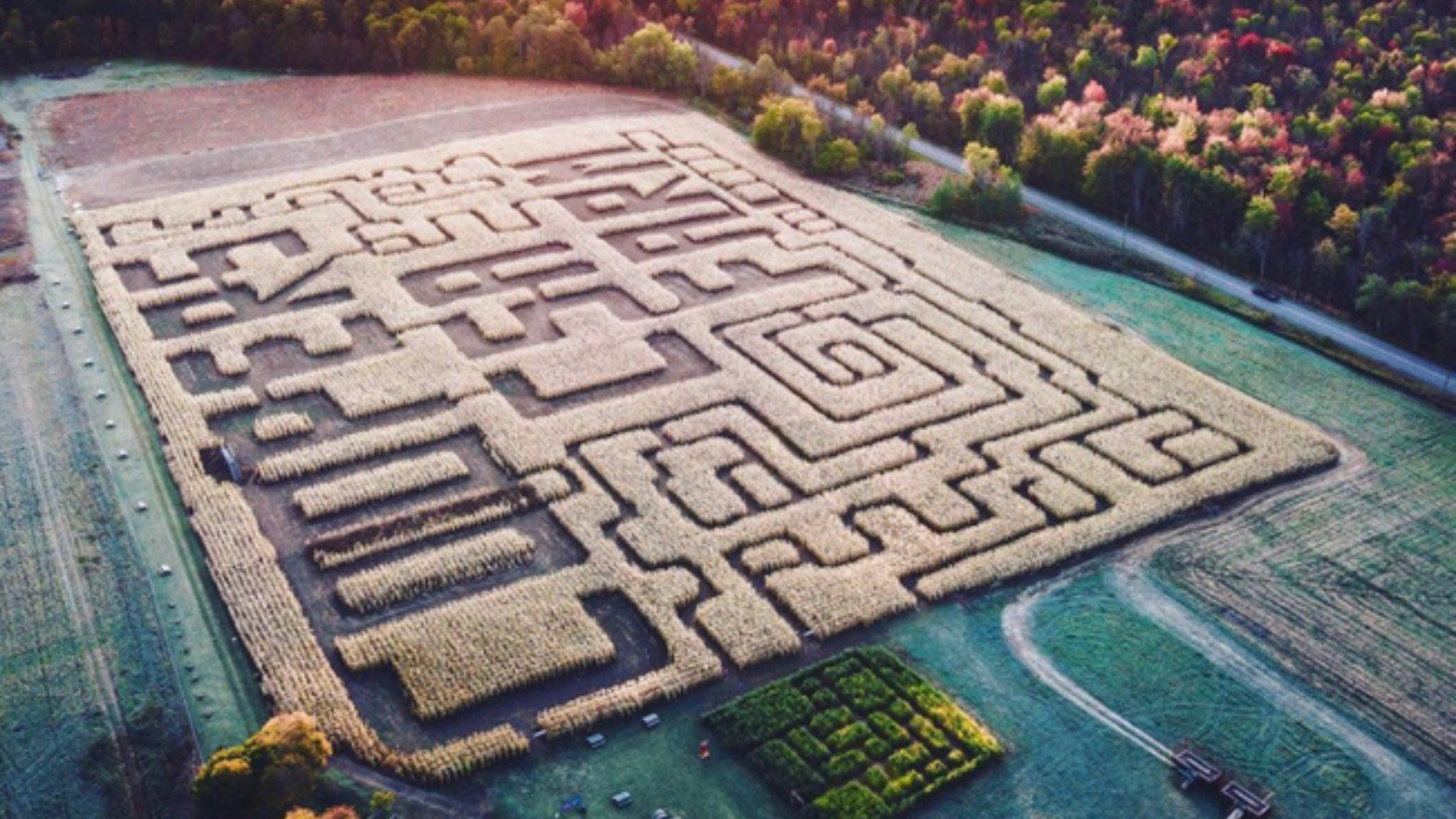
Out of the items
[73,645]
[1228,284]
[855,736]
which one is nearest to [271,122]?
[73,645]

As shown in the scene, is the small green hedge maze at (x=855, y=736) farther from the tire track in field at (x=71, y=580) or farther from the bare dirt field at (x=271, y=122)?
the bare dirt field at (x=271, y=122)

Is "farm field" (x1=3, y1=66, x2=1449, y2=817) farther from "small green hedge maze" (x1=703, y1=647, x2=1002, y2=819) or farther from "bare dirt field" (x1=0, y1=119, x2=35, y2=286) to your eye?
"bare dirt field" (x1=0, y1=119, x2=35, y2=286)

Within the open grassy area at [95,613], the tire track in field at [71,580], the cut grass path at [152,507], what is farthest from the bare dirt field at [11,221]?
the tire track in field at [71,580]

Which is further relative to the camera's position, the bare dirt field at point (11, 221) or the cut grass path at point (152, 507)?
the bare dirt field at point (11, 221)

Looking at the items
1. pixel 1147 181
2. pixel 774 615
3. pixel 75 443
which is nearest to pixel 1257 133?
pixel 1147 181

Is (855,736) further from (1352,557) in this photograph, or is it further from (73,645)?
(73,645)

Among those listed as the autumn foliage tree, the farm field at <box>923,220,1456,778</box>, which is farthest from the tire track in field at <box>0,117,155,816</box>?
the farm field at <box>923,220,1456,778</box>
